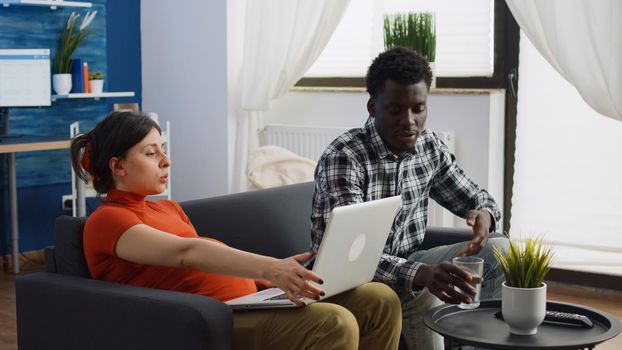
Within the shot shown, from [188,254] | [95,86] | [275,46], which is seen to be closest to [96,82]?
[95,86]

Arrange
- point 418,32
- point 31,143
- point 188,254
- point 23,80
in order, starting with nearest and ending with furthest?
point 188,254 < point 418,32 < point 31,143 < point 23,80

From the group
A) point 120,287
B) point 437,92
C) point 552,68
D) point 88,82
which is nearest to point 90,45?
point 88,82

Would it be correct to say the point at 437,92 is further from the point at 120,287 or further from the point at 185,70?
the point at 120,287

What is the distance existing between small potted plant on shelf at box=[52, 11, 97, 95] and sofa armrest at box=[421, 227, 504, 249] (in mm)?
3006

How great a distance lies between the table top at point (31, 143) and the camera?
470 cm

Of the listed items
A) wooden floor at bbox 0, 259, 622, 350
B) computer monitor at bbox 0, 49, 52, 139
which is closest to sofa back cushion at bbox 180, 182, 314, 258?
wooden floor at bbox 0, 259, 622, 350

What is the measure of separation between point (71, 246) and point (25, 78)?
3.08 metres

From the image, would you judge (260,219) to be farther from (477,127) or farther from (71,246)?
(477,127)

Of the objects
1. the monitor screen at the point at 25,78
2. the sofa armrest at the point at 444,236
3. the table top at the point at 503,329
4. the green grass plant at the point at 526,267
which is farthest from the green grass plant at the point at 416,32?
the green grass plant at the point at 526,267

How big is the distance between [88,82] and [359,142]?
324 cm

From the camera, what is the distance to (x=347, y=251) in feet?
7.34

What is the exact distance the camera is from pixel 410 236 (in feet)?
9.49

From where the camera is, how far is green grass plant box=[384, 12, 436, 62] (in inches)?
184

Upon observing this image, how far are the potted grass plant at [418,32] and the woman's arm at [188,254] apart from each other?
2.65m
